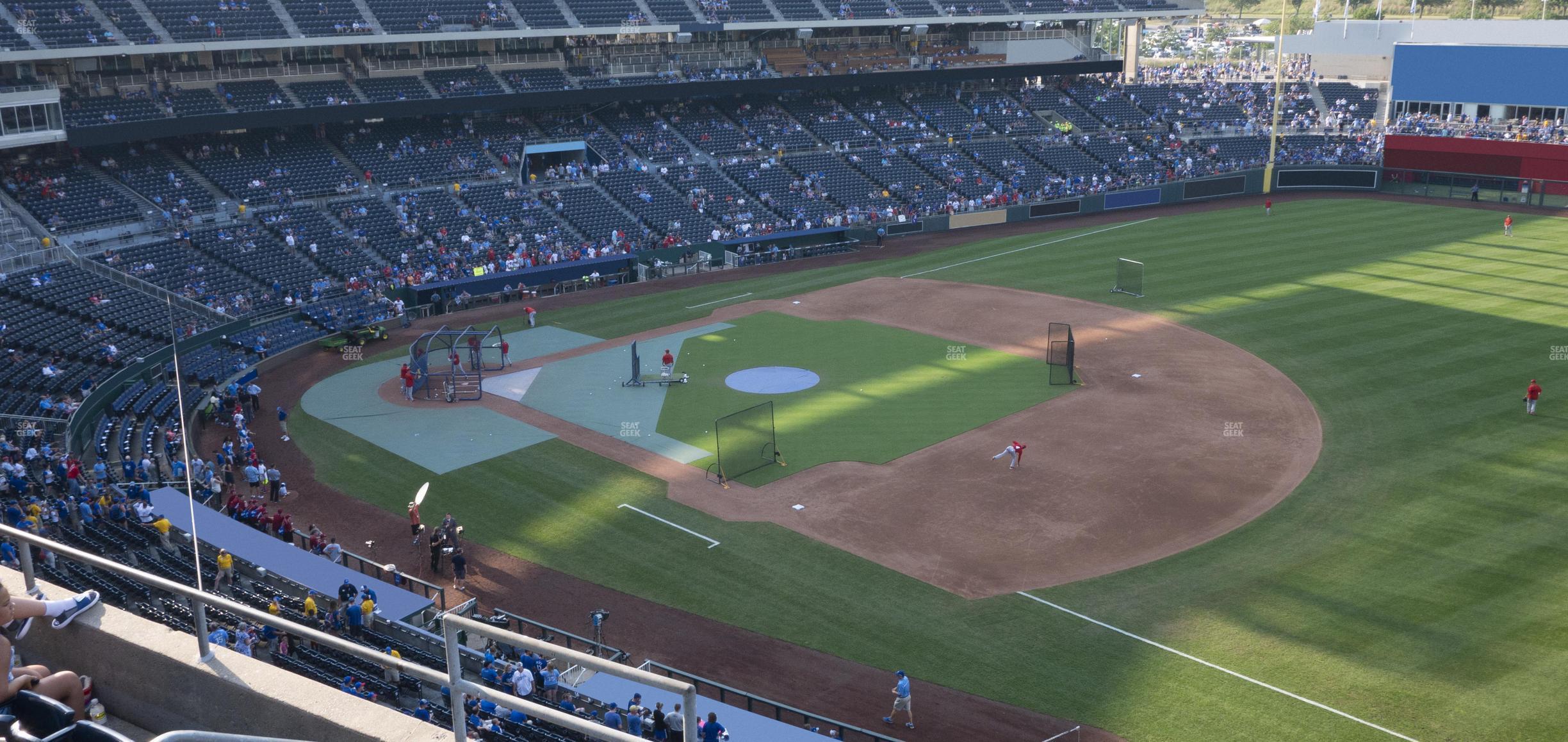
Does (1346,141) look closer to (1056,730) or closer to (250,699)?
(1056,730)

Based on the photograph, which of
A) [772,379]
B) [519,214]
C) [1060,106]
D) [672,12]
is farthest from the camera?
[1060,106]

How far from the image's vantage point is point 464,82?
62.7 m

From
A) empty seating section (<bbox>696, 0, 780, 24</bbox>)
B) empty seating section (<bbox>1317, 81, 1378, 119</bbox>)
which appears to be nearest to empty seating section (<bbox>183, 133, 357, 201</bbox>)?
empty seating section (<bbox>696, 0, 780, 24</bbox>)

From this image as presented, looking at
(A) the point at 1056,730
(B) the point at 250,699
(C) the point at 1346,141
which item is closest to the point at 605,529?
(A) the point at 1056,730

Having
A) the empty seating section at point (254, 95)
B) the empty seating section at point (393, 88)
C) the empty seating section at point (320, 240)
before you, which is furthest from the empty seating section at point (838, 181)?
the empty seating section at point (254, 95)

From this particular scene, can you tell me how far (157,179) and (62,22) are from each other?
24.2ft

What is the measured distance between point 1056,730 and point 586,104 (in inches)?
2156

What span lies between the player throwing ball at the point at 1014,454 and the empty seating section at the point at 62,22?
43.0m

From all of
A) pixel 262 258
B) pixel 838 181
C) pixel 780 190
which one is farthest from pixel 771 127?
pixel 262 258

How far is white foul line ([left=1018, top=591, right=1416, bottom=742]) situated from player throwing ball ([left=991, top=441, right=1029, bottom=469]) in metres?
7.00

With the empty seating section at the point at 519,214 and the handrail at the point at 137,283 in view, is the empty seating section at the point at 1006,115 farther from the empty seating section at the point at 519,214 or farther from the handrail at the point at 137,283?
the handrail at the point at 137,283

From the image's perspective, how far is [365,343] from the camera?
46.7m

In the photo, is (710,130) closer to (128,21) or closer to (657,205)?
(657,205)

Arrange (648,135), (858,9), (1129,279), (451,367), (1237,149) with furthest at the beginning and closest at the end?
(1237,149) → (858,9) → (648,135) → (1129,279) → (451,367)
